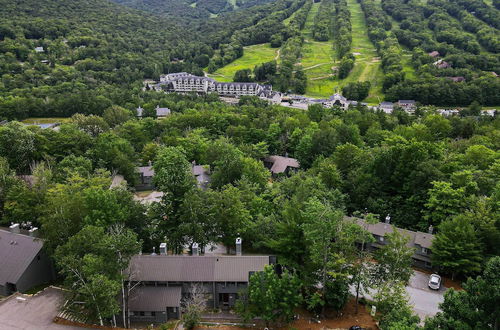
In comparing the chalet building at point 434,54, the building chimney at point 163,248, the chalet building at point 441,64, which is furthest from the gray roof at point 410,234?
the chalet building at point 434,54

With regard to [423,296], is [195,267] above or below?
above

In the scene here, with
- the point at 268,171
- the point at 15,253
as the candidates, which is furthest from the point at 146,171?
the point at 15,253

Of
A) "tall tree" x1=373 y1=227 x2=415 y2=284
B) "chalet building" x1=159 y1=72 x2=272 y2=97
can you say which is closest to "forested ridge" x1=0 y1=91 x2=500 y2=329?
"tall tree" x1=373 y1=227 x2=415 y2=284

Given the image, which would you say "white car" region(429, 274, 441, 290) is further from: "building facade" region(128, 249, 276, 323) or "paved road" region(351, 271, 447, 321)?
"building facade" region(128, 249, 276, 323)

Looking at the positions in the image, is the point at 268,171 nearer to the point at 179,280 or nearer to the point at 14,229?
the point at 179,280

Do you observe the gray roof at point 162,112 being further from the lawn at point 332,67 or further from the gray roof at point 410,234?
the gray roof at point 410,234

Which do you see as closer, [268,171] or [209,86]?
[268,171]
